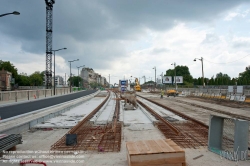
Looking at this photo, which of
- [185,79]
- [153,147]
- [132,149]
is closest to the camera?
[132,149]

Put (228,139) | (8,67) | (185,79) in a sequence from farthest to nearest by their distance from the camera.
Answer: (185,79) < (8,67) < (228,139)

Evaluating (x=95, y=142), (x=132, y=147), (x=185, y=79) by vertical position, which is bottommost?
(x=95, y=142)

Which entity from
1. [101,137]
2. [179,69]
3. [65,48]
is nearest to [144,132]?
[101,137]

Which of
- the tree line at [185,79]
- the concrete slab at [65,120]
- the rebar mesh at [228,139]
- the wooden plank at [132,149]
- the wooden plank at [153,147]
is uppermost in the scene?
the tree line at [185,79]

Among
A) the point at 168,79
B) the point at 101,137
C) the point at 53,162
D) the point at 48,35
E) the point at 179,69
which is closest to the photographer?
the point at 53,162

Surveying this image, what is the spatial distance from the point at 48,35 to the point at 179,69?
98553 mm

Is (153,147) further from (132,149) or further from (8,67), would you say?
(8,67)

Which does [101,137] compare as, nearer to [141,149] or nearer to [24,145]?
[24,145]

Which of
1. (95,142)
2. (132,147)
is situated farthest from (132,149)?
(95,142)

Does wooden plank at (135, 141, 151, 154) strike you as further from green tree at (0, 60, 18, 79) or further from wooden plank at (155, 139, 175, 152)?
green tree at (0, 60, 18, 79)

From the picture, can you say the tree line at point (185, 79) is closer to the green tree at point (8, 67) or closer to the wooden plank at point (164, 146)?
the green tree at point (8, 67)

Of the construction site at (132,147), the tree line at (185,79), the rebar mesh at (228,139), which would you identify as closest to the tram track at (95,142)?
the construction site at (132,147)

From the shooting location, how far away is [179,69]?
149750 mm

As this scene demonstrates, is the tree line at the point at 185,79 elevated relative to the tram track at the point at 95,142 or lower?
elevated
